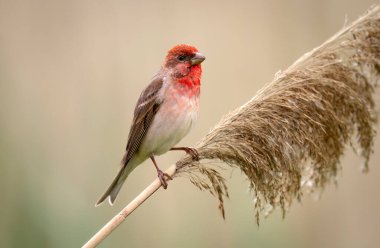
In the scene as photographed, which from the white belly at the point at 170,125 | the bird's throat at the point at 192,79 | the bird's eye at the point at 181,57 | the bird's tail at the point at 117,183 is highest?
the bird's eye at the point at 181,57

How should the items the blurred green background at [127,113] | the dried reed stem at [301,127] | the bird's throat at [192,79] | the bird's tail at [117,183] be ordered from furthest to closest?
the bird's throat at [192,79] < the bird's tail at [117,183] < the blurred green background at [127,113] < the dried reed stem at [301,127]

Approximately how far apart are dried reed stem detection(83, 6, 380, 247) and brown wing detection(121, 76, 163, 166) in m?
1.36

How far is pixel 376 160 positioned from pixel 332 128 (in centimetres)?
261

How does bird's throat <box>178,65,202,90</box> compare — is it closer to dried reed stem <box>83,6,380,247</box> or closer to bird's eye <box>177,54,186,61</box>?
bird's eye <box>177,54,186,61</box>

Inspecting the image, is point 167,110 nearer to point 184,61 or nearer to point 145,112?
point 145,112

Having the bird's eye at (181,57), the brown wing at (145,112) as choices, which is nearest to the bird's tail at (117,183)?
the brown wing at (145,112)

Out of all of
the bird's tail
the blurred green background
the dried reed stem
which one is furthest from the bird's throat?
the dried reed stem

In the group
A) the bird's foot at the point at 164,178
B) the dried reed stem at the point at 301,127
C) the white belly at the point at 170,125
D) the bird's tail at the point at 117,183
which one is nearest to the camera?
the dried reed stem at the point at 301,127

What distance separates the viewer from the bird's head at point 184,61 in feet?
15.5

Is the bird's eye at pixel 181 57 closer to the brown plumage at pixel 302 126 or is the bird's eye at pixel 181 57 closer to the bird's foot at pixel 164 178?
the bird's foot at pixel 164 178

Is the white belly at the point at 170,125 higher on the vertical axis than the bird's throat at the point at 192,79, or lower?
lower

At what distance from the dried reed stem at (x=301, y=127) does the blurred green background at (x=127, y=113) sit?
96 cm

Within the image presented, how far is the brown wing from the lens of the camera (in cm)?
465

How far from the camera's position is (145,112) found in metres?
4.74
